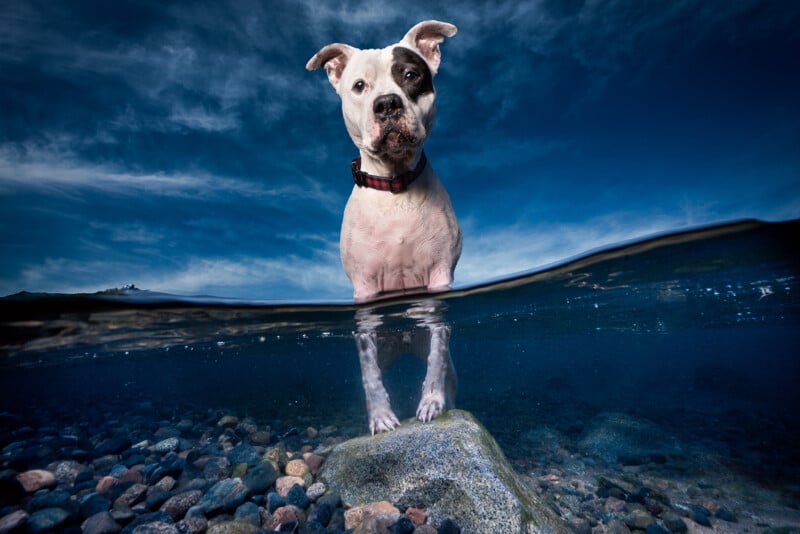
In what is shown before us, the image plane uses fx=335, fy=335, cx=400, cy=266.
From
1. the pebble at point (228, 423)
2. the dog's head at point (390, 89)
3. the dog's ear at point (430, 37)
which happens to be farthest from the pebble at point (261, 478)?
the dog's ear at point (430, 37)

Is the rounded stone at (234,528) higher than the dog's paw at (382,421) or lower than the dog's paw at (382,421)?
lower

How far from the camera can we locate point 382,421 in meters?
3.99

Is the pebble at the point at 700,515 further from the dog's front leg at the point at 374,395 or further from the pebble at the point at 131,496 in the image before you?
the pebble at the point at 131,496

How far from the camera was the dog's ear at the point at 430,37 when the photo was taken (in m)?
3.75

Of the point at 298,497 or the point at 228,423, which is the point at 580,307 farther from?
the point at 298,497

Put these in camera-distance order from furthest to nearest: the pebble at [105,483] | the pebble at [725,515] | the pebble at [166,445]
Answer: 1. the pebble at [166,445]
2. the pebble at [725,515]
3. the pebble at [105,483]

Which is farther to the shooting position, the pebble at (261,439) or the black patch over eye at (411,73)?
the pebble at (261,439)

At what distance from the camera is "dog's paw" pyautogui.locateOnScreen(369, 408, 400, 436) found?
3.93 m

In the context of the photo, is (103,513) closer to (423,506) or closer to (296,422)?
(423,506)

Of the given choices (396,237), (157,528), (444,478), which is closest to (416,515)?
(444,478)

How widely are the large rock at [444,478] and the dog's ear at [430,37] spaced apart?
413cm

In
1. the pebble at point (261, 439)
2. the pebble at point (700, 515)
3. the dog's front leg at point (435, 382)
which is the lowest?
the pebble at point (700, 515)

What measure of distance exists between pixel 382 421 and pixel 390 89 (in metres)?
3.65

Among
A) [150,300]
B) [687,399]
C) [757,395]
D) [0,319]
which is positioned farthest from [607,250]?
[757,395]
